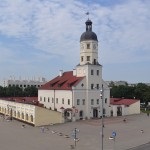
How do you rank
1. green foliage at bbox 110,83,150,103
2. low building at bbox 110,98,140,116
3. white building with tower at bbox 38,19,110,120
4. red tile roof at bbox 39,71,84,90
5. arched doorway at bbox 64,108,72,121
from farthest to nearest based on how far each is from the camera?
1. green foliage at bbox 110,83,150,103
2. low building at bbox 110,98,140,116
3. red tile roof at bbox 39,71,84,90
4. white building with tower at bbox 38,19,110,120
5. arched doorway at bbox 64,108,72,121

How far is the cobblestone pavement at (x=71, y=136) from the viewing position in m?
39.8

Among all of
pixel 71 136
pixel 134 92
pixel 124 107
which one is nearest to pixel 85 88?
pixel 124 107

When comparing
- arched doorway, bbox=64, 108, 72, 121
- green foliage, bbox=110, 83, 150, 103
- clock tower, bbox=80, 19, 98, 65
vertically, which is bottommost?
arched doorway, bbox=64, 108, 72, 121

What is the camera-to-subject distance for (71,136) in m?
46.9

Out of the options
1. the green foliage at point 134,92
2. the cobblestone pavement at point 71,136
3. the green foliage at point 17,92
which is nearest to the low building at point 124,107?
the cobblestone pavement at point 71,136

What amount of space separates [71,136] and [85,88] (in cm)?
2314

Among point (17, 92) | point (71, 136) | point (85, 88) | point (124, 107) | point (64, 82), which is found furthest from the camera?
point (17, 92)

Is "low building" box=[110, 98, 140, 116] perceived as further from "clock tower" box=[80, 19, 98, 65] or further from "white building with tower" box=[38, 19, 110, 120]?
"clock tower" box=[80, 19, 98, 65]

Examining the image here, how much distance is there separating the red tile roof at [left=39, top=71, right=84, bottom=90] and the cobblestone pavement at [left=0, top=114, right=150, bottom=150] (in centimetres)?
935

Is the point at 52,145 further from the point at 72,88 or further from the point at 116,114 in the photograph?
the point at 116,114

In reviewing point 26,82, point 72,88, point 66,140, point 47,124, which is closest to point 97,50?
point 72,88

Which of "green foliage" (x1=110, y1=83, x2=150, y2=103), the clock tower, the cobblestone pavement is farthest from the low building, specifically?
"green foliage" (x1=110, y1=83, x2=150, y2=103)

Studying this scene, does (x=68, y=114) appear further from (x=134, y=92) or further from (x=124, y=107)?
(x=134, y=92)

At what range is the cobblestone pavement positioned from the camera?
39781mm
